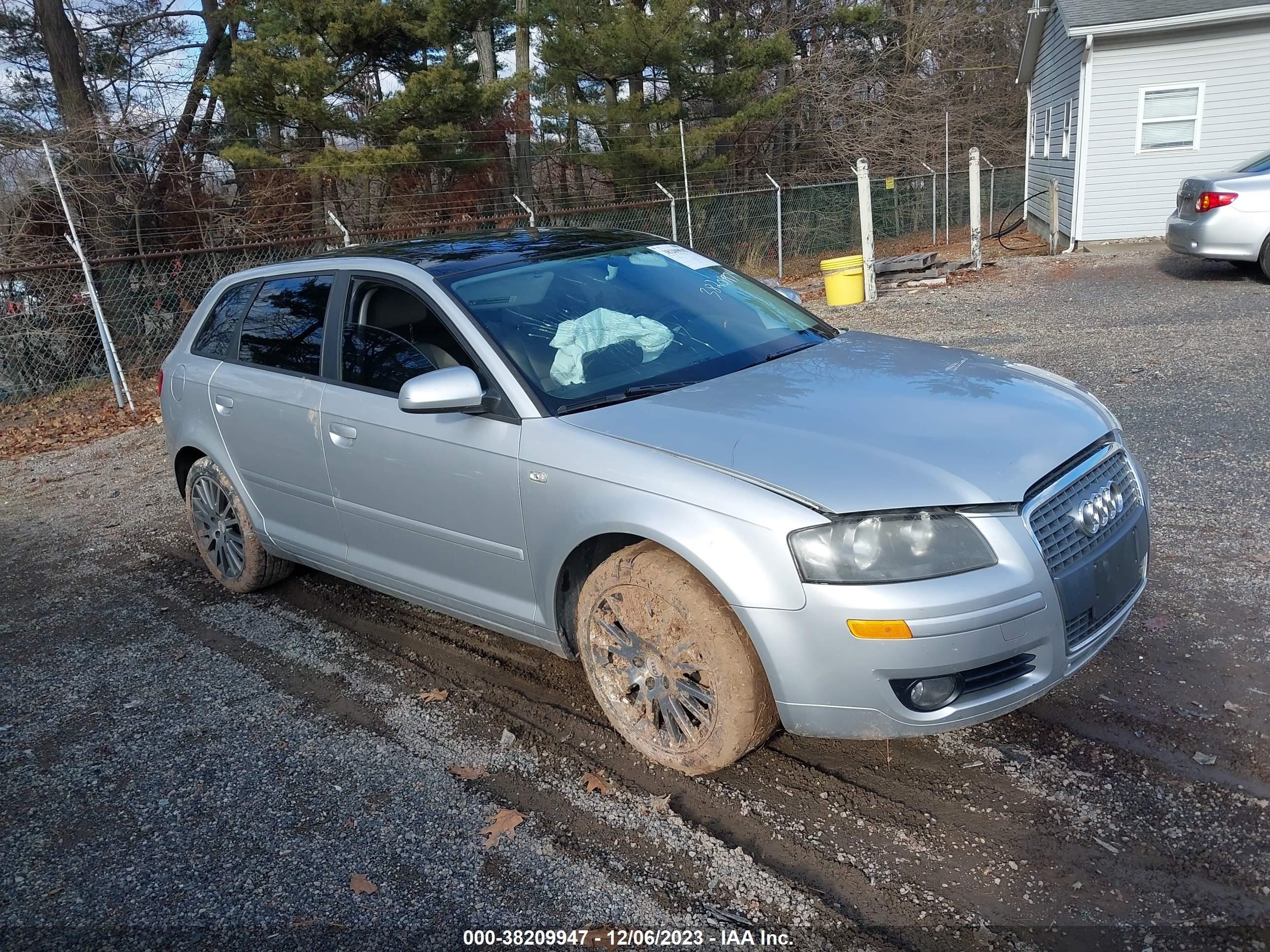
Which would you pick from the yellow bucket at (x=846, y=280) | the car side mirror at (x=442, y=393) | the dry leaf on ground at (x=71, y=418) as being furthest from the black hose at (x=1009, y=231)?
the car side mirror at (x=442, y=393)

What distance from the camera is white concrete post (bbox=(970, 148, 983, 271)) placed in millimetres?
14617

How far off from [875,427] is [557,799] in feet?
5.15

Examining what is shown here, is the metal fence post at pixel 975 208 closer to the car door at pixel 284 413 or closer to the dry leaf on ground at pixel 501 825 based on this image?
the car door at pixel 284 413

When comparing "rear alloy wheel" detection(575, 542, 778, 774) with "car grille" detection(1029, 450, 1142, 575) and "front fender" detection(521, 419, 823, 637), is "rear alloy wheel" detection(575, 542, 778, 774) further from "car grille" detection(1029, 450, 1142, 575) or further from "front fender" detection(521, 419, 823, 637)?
"car grille" detection(1029, 450, 1142, 575)

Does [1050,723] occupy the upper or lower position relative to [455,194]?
lower

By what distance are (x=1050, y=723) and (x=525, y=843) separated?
179cm

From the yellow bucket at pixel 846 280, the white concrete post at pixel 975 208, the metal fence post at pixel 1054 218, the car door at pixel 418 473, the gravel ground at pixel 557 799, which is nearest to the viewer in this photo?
the gravel ground at pixel 557 799

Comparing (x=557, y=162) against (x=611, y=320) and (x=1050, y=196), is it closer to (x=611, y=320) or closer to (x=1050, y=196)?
(x=1050, y=196)

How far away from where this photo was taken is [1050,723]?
3.26m

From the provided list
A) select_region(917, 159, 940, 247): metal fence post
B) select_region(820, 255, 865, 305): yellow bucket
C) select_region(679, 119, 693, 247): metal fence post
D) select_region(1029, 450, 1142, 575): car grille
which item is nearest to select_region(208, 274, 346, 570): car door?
select_region(1029, 450, 1142, 575): car grille

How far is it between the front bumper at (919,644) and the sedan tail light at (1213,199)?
10616 millimetres

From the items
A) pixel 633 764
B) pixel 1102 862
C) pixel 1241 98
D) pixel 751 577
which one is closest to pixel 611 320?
pixel 751 577

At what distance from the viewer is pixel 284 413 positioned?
4.35m

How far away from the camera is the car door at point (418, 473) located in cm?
348
